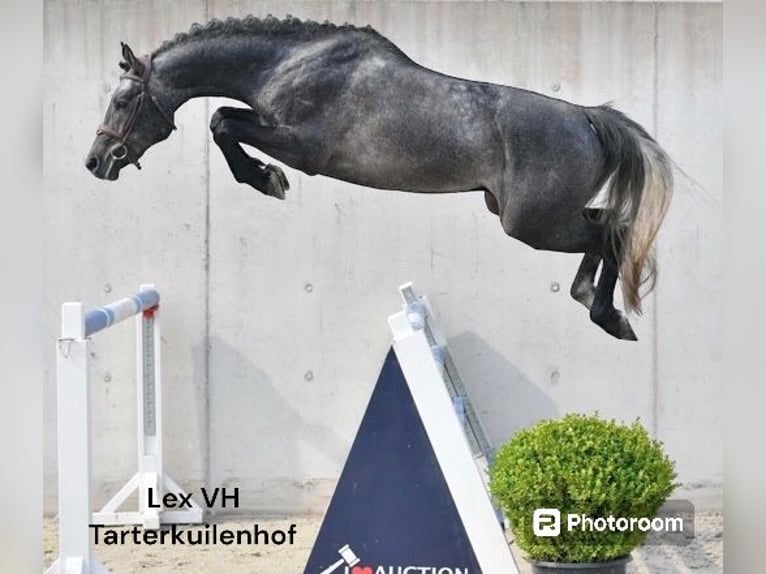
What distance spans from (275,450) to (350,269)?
637 millimetres

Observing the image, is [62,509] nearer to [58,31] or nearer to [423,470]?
[423,470]

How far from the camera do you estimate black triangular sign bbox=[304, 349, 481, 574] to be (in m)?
4.10

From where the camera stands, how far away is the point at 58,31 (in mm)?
4492

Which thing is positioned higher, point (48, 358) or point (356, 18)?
point (356, 18)

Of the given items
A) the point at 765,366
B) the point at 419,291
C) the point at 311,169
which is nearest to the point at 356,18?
the point at 311,169

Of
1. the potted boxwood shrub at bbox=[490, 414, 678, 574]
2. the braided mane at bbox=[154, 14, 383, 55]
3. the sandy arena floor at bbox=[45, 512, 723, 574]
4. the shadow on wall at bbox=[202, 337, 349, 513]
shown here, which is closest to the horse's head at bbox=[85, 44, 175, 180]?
the braided mane at bbox=[154, 14, 383, 55]

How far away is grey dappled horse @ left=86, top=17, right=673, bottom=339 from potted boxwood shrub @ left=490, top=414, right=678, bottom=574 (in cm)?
77

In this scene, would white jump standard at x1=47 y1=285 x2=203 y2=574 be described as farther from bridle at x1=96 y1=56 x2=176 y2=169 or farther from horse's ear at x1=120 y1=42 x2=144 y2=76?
horse's ear at x1=120 y1=42 x2=144 y2=76

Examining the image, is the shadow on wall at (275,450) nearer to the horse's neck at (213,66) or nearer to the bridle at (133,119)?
the bridle at (133,119)

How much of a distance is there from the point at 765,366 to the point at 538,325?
72cm

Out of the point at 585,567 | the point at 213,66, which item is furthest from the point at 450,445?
the point at 213,66

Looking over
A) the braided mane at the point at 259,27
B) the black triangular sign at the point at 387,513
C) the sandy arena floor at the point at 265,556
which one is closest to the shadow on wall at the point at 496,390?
the sandy arena floor at the point at 265,556

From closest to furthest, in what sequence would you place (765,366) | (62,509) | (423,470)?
(62,509) → (423,470) → (765,366)

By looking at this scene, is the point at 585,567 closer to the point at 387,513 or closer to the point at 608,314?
the point at 387,513
